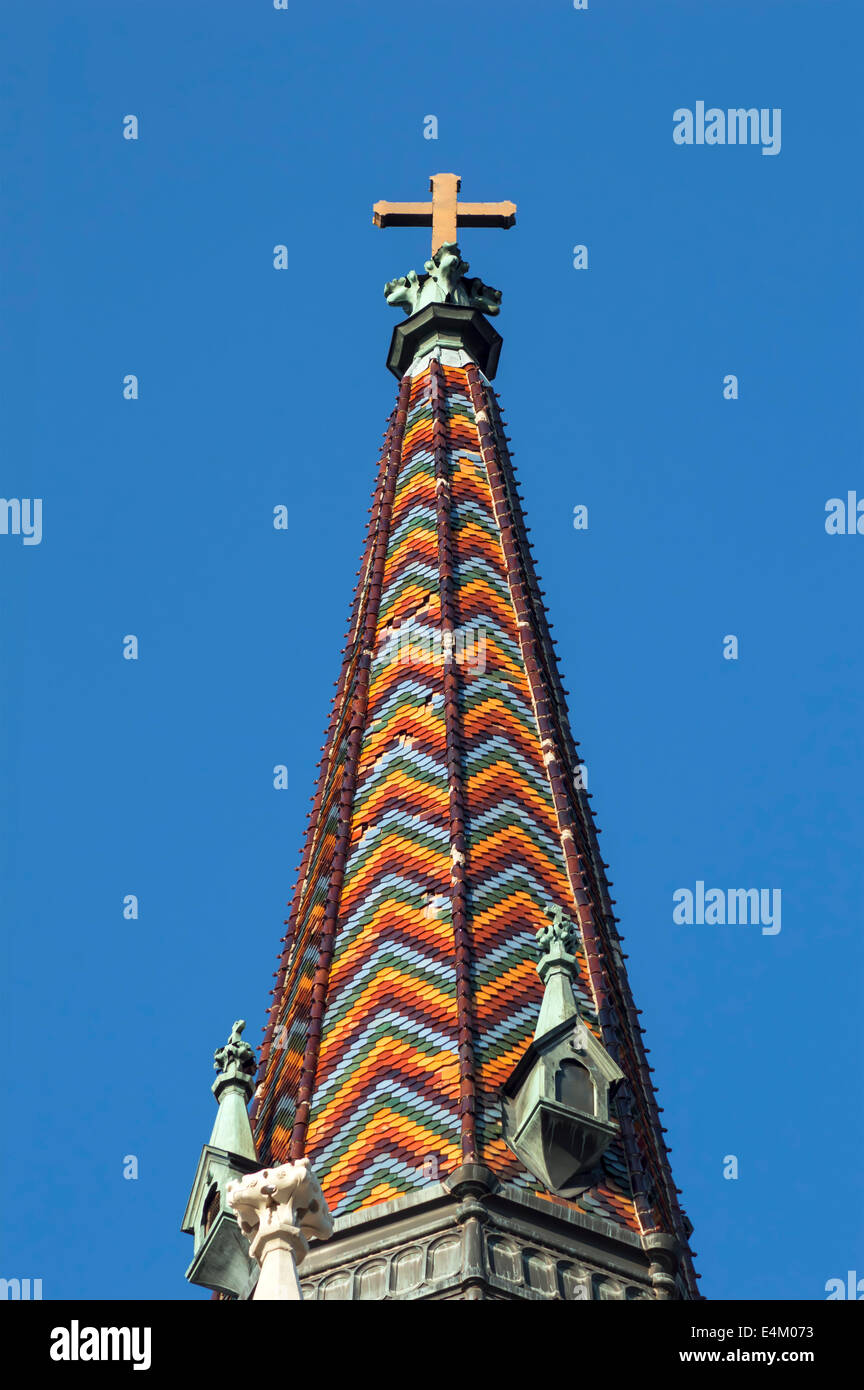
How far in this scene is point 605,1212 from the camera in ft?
75.3

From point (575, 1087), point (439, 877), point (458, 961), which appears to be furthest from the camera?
point (439, 877)

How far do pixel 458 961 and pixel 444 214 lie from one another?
10790 millimetres

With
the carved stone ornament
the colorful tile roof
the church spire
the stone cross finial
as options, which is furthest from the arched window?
the carved stone ornament

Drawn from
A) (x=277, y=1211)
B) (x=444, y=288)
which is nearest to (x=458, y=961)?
(x=277, y=1211)

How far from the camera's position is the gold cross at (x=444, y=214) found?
3303 centimetres

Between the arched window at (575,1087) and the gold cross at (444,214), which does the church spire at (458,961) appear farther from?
the gold cross at (444,214)

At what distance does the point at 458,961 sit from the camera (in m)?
24.3

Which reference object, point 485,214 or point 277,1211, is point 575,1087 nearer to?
point 277,1211

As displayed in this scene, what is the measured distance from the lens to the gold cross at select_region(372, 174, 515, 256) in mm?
33031

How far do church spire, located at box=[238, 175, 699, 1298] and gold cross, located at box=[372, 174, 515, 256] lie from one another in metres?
2.45

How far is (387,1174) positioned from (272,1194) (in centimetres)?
550

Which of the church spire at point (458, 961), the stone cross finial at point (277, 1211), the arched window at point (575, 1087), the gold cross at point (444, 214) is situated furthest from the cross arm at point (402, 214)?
the stone cross finial at point (277, 1211)
